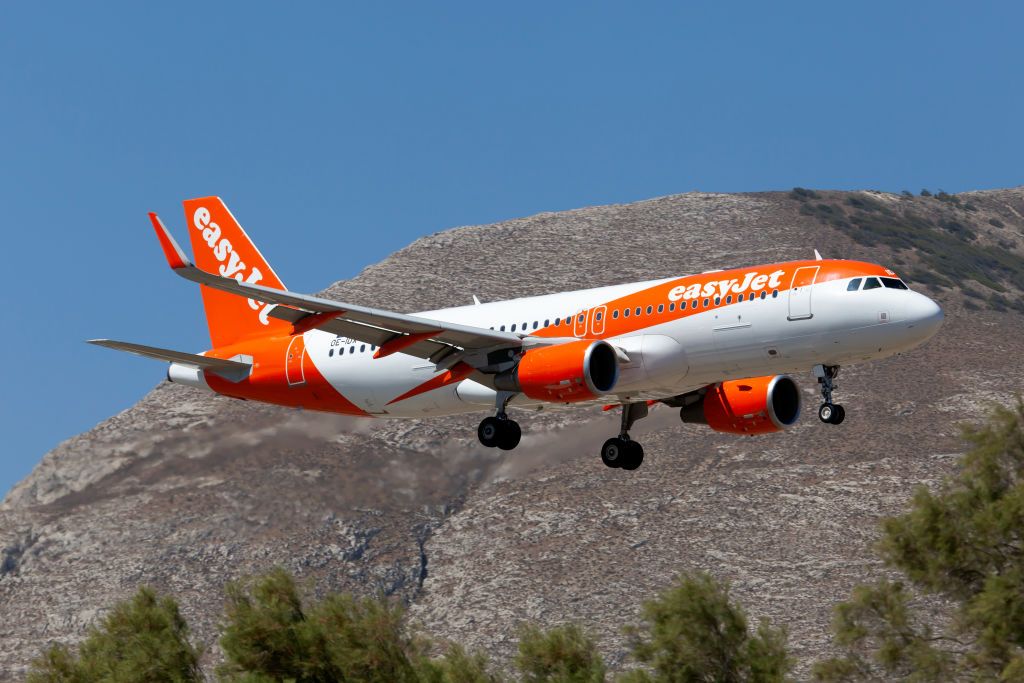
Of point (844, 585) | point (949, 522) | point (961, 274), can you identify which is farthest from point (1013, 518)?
point (961, 274)

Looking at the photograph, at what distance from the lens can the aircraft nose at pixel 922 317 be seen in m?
42.0

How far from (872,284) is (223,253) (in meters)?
24.5

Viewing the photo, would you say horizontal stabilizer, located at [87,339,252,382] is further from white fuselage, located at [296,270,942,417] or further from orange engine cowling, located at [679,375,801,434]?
orange engine cowling, located at [679,375,801,434]

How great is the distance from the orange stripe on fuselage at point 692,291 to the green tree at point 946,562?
27.9 ft

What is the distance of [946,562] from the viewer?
4800 centimetres

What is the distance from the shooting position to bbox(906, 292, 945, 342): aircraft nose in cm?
4197

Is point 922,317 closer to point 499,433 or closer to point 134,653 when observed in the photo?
point 499,433

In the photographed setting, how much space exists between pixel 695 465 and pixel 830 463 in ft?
26.9

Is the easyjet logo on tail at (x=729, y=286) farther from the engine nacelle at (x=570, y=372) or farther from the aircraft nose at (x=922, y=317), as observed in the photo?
the aircraft nose at (x=922, y=317)

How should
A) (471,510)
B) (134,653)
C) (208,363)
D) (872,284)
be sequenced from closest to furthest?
1. (872,284)
2. (134,653)
3. (208,363)
4. (471,510)

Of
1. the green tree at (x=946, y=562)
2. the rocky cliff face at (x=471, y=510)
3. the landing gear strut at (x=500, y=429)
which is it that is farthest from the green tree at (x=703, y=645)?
the rocky cliff face at (x=471, y=510)

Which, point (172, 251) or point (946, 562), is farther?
point (946, 562)

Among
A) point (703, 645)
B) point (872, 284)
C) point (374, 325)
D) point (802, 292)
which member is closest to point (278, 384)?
point (374, 325)

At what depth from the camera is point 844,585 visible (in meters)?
89.9
